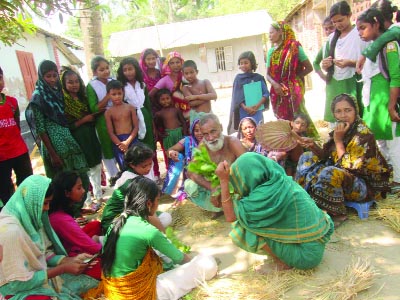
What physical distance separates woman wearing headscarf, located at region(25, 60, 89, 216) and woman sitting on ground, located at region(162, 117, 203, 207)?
3.81 ft

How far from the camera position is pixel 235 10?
44656 mm

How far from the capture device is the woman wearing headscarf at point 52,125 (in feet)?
14.5

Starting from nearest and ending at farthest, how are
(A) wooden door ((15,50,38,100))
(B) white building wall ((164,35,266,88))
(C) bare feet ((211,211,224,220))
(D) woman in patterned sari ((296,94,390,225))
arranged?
(D) woman in patterned sari ((296,94,390,225)), (C) bare feet ((211,211,224,220)), (A) wooden door ((15,50,38,100)), (B) white building wall ((164,35,266,88))

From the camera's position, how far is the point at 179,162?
4.74 metres

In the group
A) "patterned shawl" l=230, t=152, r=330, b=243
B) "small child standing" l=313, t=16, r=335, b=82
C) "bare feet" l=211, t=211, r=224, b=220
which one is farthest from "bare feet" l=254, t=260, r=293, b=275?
"small child standing" l=313, t=16, r=335, b=82

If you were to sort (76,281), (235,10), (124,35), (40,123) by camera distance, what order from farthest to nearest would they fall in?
1. (235,10)
2. (124,35)
3. (40,123)
4. (76,281)

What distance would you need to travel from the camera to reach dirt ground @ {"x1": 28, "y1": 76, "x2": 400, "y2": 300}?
2703mm

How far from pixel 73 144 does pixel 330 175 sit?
3.20 metres

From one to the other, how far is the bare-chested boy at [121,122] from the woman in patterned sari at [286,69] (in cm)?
225

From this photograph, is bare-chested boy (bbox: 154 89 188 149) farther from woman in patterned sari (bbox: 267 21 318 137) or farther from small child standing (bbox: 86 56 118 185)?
woman in patterned sari (bbox: 267 21 318 137)

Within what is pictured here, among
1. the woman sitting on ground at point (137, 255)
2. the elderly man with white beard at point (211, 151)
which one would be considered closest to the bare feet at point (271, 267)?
the woman sitting on ground at point (137, 255)

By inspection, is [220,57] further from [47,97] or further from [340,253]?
[340,253]

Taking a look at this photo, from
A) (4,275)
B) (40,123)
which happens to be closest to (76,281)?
(4,275)

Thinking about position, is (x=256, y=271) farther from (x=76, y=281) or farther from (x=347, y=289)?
(x=76, y=281)
